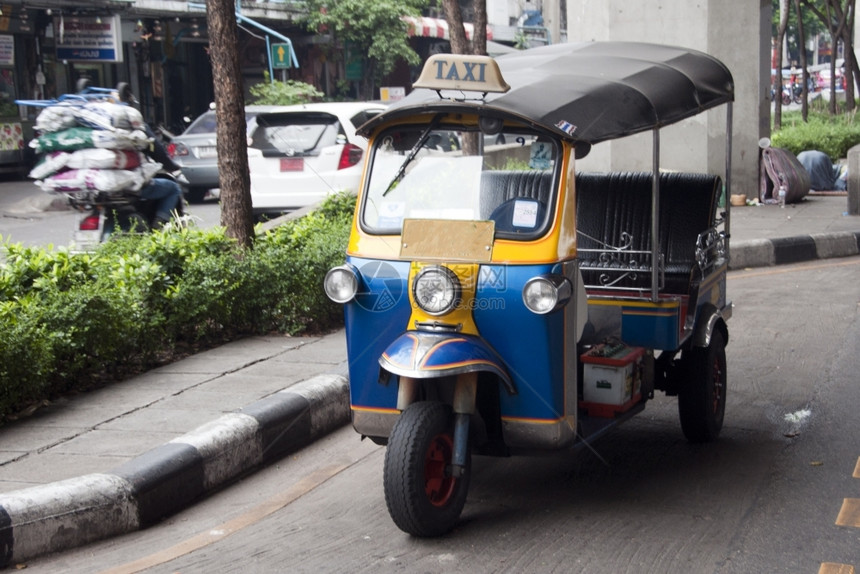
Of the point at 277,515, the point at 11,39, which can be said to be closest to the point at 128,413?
the point at 277,515

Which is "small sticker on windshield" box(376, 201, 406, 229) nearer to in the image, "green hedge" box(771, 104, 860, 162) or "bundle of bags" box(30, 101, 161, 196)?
"bundle of bags" box(30, 101, 161, 196)

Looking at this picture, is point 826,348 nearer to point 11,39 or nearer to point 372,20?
point 11,39

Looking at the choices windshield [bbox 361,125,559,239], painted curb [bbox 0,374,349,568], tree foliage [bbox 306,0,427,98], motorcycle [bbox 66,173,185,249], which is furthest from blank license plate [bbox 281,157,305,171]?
tree foliage [bbox 306,0,427,98]

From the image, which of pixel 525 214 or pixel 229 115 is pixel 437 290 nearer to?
pixel 525 214

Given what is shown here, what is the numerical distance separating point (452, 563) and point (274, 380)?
257cm

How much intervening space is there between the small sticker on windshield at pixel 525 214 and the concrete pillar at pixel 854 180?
409 inches

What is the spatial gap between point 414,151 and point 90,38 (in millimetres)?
18055

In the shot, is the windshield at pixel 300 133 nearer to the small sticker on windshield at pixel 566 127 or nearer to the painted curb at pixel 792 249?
the painted curb at pixel 792 249

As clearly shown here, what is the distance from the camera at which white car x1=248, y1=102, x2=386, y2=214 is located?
1238 cm

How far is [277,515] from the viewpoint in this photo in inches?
188

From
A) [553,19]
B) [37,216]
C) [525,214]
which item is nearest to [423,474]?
[525,214]

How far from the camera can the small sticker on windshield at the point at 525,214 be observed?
178 inches

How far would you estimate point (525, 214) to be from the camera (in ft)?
14.9

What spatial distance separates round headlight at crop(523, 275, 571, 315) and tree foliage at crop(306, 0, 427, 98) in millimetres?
25871
